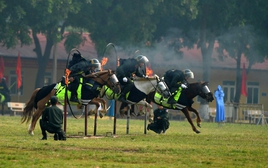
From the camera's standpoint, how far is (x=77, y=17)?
5394 centimetres

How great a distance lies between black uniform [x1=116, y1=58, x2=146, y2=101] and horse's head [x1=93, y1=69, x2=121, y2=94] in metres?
1.46

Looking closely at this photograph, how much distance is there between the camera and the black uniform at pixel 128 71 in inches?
1078

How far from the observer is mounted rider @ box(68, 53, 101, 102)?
25203 millimetres

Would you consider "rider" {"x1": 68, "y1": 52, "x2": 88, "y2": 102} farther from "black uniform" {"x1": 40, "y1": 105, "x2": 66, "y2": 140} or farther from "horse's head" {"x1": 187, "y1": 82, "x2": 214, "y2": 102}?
"horse's head" {"x1": 187, "y1": 82, "x2": 214, "y2": 102}

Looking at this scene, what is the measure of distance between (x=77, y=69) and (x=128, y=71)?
9.72ft

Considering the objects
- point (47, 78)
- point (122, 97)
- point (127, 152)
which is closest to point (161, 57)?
point (47, 78)

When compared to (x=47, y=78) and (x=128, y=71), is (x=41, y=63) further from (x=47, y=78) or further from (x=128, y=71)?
(x=128, y=71)

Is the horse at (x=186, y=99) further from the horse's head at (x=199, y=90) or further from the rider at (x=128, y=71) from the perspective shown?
the rider at (x=128, y=71)

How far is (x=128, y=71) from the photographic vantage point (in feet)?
91.1

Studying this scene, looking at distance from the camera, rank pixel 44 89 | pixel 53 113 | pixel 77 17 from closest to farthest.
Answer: pixel 53 113, pixel 44 89, pixel 77 17

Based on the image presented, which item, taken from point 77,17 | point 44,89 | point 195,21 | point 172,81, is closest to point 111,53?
point 77,17

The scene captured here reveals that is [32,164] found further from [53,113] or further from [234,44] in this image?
[234,44]

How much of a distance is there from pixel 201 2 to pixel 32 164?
40.0m

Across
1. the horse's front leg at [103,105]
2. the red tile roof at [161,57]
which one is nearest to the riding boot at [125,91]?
the horse's front leg at [103,105]
